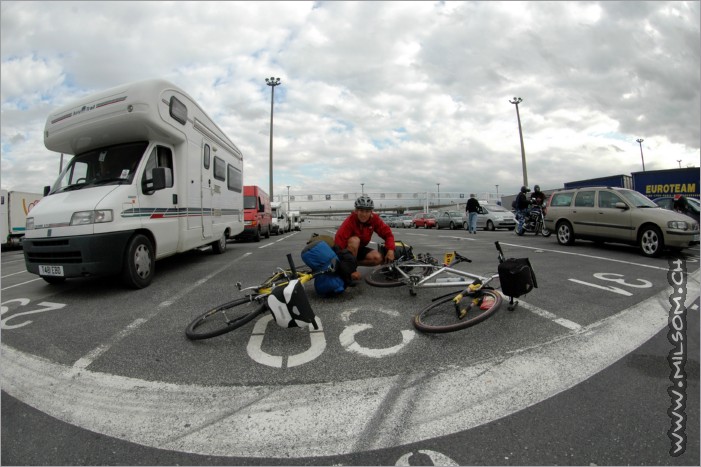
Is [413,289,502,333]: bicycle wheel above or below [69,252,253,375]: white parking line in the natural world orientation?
above

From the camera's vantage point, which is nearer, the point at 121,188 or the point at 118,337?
the point at 118,337

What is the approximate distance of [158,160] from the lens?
6.01 meters

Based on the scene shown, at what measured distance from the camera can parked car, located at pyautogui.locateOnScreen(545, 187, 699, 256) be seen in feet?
24.5

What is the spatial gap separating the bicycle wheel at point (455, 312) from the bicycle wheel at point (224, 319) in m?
1.61

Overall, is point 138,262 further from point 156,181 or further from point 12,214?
point 12,214

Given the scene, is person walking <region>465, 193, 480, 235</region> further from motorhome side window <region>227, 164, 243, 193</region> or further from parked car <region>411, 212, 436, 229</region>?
parked car <region>411, 212, 436, 229</region>

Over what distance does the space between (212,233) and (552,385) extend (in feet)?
25.1

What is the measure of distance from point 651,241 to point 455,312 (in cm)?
688

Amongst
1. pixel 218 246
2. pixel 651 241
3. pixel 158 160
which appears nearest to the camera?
pixel 158 160

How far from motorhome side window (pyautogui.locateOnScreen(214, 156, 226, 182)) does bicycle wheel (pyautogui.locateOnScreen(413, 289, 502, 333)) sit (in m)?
6.57

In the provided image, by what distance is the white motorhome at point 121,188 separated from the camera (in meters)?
4.83

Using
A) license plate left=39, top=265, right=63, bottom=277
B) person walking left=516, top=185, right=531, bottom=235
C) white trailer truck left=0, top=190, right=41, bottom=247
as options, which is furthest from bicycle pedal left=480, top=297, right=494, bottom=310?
white trailer truck left=0, top=190, right=41, bottom=247

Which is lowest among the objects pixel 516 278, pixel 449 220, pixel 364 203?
pixel 516 278

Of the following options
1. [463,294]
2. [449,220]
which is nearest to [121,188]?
[463,294]
